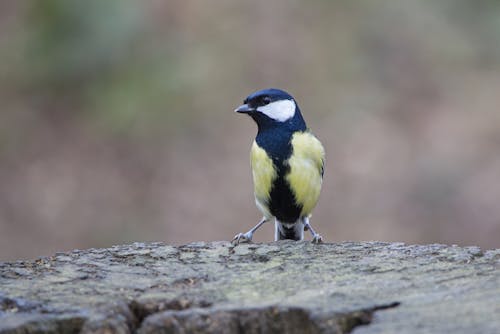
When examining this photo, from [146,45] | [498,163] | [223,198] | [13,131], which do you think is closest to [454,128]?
[498,163]

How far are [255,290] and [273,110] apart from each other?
215 cm

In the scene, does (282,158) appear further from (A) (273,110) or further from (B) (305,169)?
(A) (273,110)

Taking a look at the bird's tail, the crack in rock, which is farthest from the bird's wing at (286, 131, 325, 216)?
the crack in rock

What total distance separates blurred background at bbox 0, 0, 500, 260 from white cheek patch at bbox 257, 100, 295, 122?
4.08m

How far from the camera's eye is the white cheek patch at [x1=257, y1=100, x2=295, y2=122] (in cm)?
505

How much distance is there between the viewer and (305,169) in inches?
197

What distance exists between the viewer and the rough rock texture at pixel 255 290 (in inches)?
107

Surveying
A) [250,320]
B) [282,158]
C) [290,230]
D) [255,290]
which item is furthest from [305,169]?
[250,320]

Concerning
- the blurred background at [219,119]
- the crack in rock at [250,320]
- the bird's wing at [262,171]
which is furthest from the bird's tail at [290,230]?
the blurred background at [219,119]

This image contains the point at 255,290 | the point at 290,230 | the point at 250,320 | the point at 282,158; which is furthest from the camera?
the point at 290,230

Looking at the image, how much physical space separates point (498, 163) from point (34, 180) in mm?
5446

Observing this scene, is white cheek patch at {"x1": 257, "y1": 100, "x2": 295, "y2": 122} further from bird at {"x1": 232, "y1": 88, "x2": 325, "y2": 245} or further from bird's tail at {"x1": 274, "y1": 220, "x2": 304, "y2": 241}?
bird's tail at {"x1": 274, "y1": 220, "x2": 304, "y2": 241}

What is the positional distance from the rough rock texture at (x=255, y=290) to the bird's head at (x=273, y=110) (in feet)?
4.46

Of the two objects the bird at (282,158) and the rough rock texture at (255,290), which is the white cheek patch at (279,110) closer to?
the bird at (282,158)
